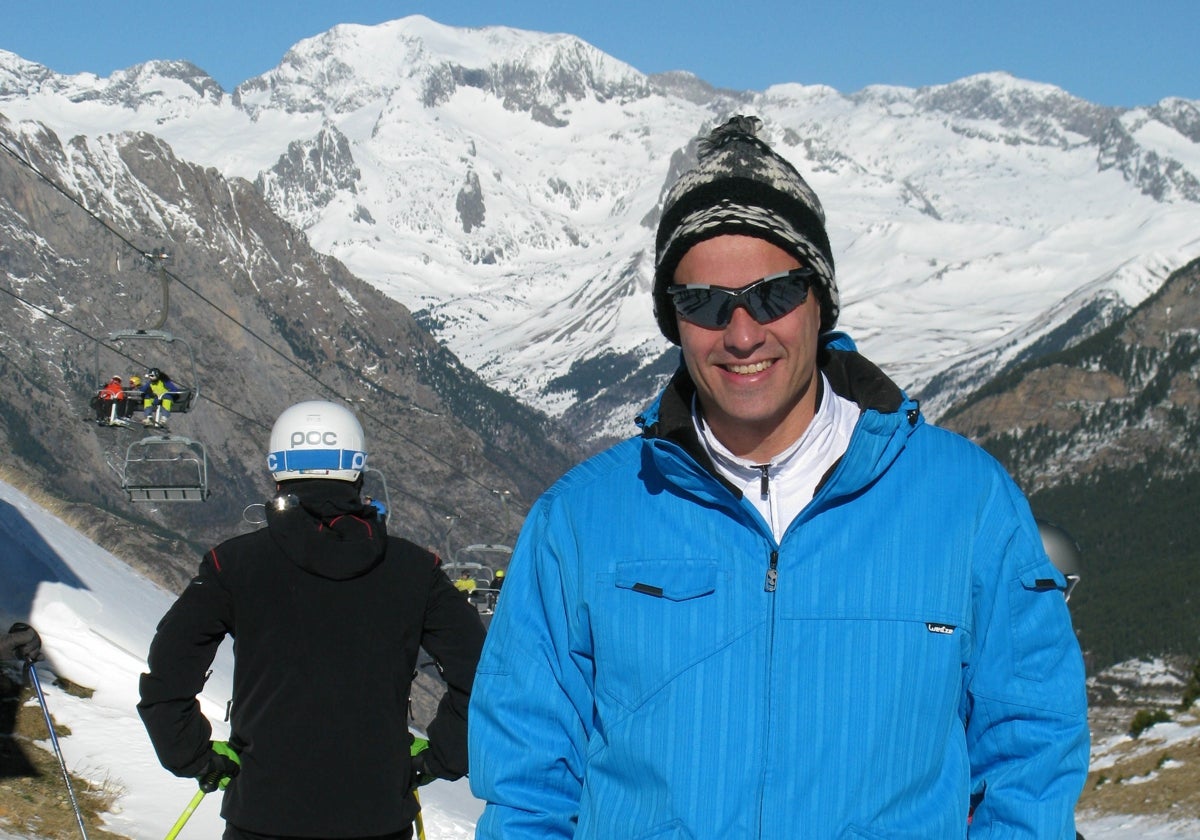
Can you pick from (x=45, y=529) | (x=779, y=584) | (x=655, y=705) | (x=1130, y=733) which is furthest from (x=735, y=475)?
(x=1130, y=733)

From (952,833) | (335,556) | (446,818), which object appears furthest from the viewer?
(446,818)

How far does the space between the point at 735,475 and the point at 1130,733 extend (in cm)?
3147

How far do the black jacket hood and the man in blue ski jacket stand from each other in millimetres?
2434

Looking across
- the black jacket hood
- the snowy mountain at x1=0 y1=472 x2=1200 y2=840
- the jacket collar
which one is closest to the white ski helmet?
the black jacket hood

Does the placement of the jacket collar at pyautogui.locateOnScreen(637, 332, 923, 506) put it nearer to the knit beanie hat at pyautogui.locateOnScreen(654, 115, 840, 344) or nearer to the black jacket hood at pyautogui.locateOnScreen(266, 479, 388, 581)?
the knit beanie hat at pyautogui.locateOnScreen(654, 115, 840, 344)

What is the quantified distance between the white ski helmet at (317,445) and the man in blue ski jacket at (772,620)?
334 cm

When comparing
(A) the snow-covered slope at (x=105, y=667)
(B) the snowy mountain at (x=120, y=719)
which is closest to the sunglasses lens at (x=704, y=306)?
(A) the snow-covered slope at (x=105, y=667)

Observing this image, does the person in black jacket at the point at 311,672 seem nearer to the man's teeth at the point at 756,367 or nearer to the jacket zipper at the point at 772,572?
the man's teeth at the point at 756,367

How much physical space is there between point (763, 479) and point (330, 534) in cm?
310

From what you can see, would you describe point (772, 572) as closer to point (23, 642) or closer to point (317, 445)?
point (317, 445)

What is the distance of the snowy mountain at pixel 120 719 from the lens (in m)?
14.8

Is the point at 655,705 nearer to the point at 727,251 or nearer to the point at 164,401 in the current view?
the point at 727,251

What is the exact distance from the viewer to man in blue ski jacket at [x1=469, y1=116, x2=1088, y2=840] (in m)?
4.09

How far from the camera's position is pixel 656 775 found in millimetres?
4176
